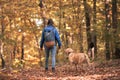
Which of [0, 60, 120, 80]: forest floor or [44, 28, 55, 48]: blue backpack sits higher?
[44, 28, 55, 48]: blue backpack

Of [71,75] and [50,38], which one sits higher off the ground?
[50,38]

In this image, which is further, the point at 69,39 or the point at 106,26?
the point at 69,39

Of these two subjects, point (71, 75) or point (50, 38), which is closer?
point (71, 75)

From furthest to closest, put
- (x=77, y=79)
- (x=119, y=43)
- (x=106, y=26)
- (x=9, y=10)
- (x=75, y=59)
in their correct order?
(x=9, y=10) < (x=106, y=26) < (x=119, y=43) < (x=75, y=59) < (x=77, y=79)

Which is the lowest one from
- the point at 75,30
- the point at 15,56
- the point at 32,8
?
the point at 15,56

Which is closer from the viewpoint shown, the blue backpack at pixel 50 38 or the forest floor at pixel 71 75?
the forest floor at pixel 71 75

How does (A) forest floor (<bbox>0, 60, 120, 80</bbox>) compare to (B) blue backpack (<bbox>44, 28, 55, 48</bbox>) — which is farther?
(B) blue backpack (<bbox>44, 28, 55, 48</bbox>)

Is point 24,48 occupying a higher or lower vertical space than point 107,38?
lower

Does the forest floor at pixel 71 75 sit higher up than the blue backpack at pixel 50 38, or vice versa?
the blue backpack at pixel 50 38

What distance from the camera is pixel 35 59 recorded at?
101 ft

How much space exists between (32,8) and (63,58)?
482 centimetres

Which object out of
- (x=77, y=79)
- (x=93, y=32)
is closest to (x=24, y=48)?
(x=93, y=32)

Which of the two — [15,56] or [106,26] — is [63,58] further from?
[15,56]

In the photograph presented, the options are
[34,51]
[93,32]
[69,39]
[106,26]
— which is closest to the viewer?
[106,26]
